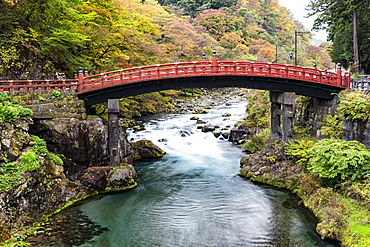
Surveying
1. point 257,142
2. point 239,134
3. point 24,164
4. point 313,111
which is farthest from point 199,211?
point 239,134

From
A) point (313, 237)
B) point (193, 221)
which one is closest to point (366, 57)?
point (313, 237)

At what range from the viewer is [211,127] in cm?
3631

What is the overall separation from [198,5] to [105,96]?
2660 inches

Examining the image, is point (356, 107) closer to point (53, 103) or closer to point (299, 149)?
point (299, 149)

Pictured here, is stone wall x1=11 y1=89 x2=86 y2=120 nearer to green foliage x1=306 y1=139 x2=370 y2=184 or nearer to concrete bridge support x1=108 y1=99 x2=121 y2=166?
concrete bridge support x1=108 y1=99 x2=121 y2=166

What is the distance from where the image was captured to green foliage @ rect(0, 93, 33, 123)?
16141 millimetres

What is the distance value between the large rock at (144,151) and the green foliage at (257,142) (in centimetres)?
812

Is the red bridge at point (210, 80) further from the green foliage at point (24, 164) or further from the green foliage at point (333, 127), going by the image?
the green foliage at point (24, 164)

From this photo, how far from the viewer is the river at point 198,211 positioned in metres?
13.7

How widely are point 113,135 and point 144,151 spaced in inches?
265

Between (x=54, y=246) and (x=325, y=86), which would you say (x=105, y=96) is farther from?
(x=325, y=86)

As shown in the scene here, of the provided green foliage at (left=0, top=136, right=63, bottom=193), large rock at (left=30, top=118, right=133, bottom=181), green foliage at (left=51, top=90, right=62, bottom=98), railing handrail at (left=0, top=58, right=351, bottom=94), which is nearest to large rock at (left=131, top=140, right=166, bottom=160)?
large rock at (left=30, top=118, right=133, bottom=181)

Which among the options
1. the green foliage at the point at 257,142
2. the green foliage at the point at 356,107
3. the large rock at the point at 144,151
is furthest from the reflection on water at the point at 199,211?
the green foliage at the point at 356,107

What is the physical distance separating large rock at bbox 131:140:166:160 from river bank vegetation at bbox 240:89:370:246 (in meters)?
8.27
